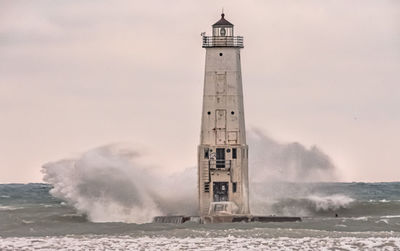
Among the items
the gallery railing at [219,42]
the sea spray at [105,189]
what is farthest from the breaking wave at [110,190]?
the gallery railing at [219,42]

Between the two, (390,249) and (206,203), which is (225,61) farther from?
(390,249)

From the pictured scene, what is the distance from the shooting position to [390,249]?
1644 inches

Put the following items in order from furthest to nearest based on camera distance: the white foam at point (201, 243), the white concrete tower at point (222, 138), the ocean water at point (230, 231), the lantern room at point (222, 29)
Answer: the lantern room at point (222, 29) < the white concrete tower at point (222, 138) < the ocean water at point (230, 231) < the white foam at point (201, 243)

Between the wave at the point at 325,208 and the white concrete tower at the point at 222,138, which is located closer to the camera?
the white concrete tower at the point at 222,138

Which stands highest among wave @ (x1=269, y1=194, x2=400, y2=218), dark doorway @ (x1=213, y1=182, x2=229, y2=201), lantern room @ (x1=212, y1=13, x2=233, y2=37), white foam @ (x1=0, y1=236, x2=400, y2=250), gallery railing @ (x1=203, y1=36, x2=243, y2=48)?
lantern room @ (x1=212, y1=13, x2=233, y2=37)

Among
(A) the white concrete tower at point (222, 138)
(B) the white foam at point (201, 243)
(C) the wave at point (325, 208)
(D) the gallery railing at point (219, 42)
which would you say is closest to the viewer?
(B) the white foam at point (201, 243)

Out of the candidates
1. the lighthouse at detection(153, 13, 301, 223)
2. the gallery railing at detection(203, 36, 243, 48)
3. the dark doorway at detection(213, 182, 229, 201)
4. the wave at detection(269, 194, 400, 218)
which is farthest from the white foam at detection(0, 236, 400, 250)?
the wave at detection(269, 194, 400, 218)

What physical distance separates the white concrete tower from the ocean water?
290 centimetres

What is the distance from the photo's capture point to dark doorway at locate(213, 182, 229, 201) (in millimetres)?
53906

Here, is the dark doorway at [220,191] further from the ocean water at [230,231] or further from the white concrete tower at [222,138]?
the ocean water at [230,231]

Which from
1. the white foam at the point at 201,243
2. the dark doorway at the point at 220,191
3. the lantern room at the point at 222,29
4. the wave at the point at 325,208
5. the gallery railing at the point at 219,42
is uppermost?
the lantern room at the point at 222,29

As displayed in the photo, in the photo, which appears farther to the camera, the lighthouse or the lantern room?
the lantern room

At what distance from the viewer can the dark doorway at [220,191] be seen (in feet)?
177

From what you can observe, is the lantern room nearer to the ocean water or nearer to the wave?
the ocean water
